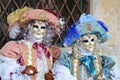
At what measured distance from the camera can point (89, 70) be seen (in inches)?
128

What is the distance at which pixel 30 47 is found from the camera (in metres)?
3.33

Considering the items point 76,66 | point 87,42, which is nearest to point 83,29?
point 87,42

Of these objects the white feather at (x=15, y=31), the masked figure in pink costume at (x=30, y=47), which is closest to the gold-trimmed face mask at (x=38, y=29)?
the masked figure in pink costume at (x=30, y=47)

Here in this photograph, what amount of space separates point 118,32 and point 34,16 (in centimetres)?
120

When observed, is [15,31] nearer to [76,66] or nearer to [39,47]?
[39,47]

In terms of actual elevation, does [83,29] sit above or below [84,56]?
above

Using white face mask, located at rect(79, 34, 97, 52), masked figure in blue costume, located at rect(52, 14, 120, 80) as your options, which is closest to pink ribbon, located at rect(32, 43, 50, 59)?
masked figure in blue costume, located at rect(52, 14, 120, 80)

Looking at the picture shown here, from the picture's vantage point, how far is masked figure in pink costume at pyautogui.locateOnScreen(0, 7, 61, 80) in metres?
3.21

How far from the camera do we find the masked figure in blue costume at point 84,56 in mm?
3258

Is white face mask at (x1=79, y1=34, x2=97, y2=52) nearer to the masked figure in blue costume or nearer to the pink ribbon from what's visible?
the masked figure in blue costume

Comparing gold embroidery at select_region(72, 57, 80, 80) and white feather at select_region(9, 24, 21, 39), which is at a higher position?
white feather at select_region(9, 24, 21, 39)

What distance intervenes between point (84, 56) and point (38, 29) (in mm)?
372

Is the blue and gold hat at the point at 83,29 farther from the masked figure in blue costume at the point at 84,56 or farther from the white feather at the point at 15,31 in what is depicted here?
the white feather at the point at 15,31

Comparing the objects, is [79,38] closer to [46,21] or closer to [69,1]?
[46,21]
